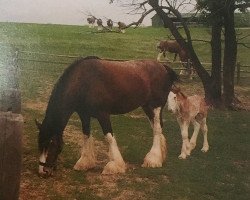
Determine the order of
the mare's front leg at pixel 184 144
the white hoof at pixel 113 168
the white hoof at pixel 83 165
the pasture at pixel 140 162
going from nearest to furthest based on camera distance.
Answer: the pasture at pixel 140 162, the white hoof at pixel 113 168, the white hoof at pixel 83 165, the mare's front leg at pixel 184 144

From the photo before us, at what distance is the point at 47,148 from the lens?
720 cm

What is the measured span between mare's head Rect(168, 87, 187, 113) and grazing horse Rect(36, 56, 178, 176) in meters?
0.12

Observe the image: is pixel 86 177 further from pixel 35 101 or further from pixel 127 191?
pixel 35 101

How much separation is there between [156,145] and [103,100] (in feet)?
5.42

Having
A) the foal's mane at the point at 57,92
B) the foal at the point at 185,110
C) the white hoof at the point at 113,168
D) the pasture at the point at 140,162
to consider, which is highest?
the foal's mane at the point at 57,92

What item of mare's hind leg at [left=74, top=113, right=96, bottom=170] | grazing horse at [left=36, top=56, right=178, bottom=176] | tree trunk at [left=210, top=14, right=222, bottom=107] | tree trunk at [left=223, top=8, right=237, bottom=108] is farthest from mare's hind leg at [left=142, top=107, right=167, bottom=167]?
tree trunk at [left=223, top=8, right=237, bottom=108]

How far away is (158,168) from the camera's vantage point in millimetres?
8656

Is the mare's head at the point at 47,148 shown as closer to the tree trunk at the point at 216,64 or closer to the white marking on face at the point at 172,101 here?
the white marking on face at the point at 172,101

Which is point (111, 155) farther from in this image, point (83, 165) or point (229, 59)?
point (229, 59)

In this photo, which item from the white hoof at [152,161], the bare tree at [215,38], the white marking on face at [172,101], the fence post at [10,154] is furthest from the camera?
the bare tree at [215,38]

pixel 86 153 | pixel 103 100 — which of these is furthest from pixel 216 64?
pixel 86 153

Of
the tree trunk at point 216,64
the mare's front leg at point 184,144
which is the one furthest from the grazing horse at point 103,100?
the tree trunk at point 216,64

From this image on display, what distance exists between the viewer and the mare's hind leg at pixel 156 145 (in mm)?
8727

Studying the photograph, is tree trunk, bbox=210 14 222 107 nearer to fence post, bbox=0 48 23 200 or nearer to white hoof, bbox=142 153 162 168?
white hoof, bbox=142 153 162 168
